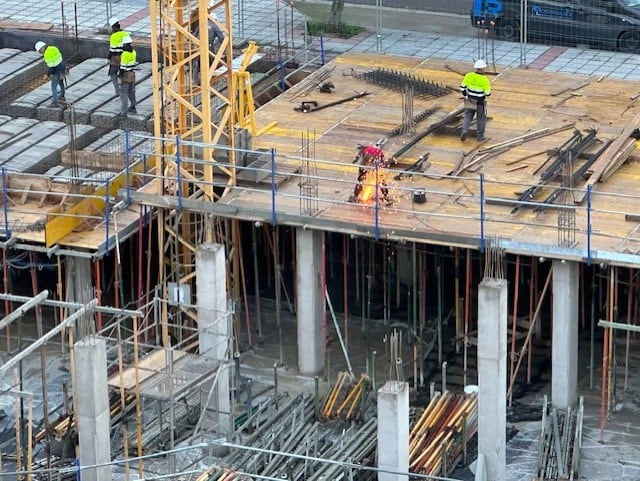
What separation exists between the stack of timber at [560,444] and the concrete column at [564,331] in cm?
35

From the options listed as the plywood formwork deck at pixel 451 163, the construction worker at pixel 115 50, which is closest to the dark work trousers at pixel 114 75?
the construction worker at pixel 115 50

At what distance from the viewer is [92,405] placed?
125 ft

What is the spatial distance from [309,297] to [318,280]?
36 cm

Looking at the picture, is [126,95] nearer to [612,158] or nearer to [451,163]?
[451,163]

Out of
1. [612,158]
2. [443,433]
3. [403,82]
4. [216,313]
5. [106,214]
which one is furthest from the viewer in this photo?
[403,82]

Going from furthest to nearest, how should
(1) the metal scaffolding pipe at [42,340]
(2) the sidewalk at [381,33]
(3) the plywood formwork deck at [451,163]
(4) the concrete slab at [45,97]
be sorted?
(2) the sidewalk at [381,33] → (4) the concrete slab at [45,97] → (3) the plywood formwork deck at [451,163] → (1) the metal scaffolding pipe at [42,340]

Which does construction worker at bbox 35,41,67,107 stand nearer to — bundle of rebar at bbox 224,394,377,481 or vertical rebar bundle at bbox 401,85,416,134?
vertical rebar bundle at bbox 401,85,416,134

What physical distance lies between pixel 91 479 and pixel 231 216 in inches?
243

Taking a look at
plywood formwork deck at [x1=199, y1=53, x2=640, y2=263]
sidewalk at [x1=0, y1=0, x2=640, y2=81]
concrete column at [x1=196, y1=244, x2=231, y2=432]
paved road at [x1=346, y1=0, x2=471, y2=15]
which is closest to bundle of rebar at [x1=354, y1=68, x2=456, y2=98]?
plywood formwork deck at [x1=199, y1=53, x2=640, y2=263]

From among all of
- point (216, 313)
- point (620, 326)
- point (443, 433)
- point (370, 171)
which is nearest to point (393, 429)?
point (443, 433)

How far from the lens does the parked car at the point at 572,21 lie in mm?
52188

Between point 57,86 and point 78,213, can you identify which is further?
point 57,86

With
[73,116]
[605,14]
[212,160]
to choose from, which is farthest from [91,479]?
[605,14]

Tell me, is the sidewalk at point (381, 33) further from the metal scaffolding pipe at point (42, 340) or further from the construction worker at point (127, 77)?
the metal scaffolding pipe at point (42, 340)
